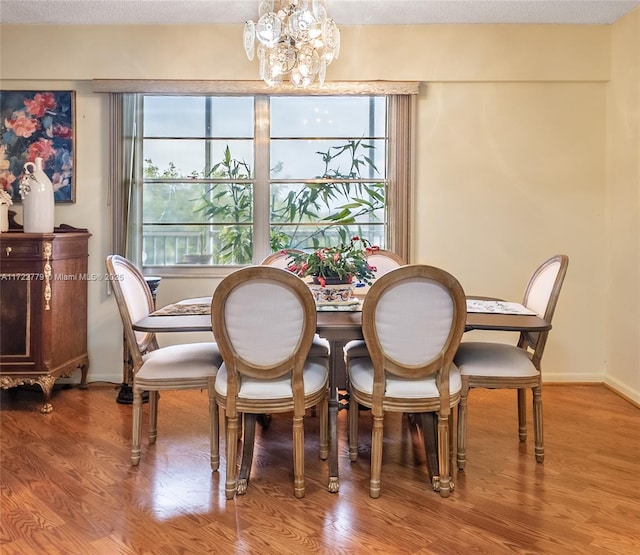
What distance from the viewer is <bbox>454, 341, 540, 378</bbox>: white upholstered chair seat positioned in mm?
2566

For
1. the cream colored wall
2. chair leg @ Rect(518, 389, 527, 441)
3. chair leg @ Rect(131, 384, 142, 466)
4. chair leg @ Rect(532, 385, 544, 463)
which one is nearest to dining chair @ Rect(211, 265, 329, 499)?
chair leg @ Rect(131, 384, 142, 466)

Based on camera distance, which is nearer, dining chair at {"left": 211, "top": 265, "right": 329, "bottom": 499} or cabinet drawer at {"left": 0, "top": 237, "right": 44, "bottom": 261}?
dining chair at {"left": 211, "top": 265, "right": 329, "bottom": 499}

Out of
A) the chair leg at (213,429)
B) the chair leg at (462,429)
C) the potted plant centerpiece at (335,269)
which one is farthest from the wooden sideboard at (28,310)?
the chair leg at (462,429)

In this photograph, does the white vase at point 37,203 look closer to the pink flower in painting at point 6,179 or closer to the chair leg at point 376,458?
the pink flower in painting at point 6,179

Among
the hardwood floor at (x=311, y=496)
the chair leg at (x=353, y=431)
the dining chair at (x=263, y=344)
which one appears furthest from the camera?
the chair leg at (x=353, y=431)

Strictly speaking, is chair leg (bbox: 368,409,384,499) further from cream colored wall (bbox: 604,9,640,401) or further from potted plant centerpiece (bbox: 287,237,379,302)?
cream colored wall (bbox: 604,9,640,401)

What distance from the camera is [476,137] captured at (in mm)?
4012

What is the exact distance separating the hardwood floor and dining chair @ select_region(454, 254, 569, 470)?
0.17 m

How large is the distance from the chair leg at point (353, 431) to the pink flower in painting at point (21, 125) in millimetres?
3072

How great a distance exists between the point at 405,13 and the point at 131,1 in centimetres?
184

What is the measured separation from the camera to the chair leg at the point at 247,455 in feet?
7.68

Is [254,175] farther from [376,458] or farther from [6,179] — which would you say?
[376,458]

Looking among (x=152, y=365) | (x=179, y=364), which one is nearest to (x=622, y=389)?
(x=179, y=364)

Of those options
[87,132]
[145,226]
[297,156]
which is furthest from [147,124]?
[297,156]
